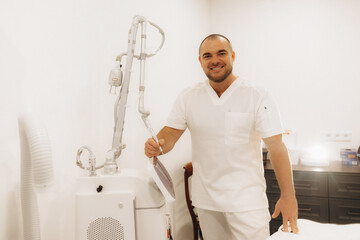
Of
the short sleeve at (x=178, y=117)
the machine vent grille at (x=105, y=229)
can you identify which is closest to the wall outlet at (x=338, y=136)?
the short sleeve at (x=178, y=117)

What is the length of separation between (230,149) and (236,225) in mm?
376

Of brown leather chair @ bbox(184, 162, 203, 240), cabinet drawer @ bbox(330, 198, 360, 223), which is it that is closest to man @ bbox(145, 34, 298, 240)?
brown leather chair @ bbox(184, 162, 203, 240)

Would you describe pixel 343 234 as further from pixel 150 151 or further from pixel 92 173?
pixel 92 173

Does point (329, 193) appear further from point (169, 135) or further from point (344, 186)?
point (169, 135)

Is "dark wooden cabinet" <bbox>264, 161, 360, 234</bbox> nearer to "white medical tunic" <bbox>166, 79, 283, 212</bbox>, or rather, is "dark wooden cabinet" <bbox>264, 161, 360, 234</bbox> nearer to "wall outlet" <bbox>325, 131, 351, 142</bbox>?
"wall outlet" <bbox>325, 131, 351, 142</bbox>

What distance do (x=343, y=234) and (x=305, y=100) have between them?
2020 millimetres

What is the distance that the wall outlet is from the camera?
2762mm

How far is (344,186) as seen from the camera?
90.5 inches

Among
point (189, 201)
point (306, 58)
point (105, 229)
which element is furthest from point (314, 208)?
point (105, 229)

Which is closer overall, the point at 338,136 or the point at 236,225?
the point at 236,225

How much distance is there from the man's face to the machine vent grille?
0.87m

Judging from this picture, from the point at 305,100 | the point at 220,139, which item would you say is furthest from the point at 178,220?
the point at 305,100

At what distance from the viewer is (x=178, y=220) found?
2373 mm

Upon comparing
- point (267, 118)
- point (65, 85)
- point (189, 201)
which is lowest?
point (189, 201)
